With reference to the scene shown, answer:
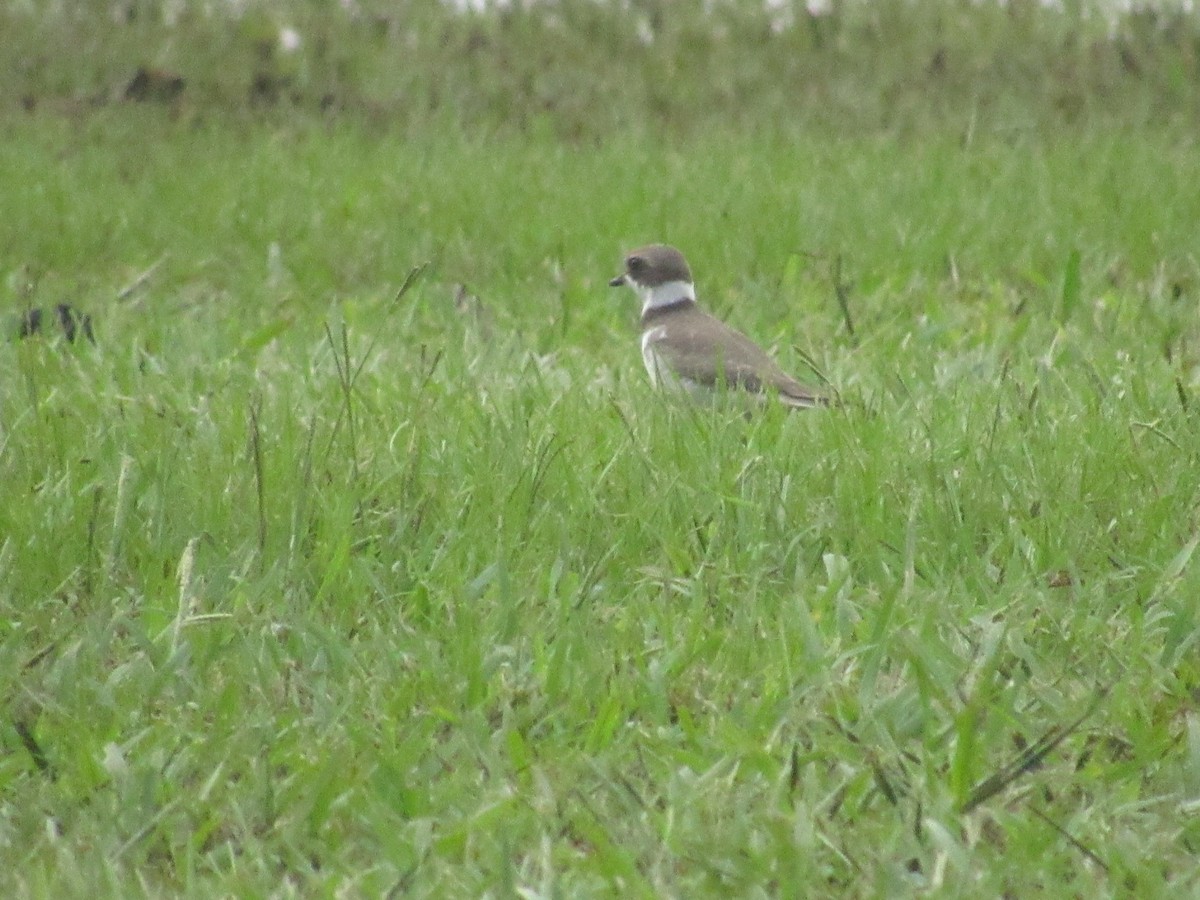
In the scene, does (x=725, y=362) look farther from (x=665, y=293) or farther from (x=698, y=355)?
(x=665, y=293)

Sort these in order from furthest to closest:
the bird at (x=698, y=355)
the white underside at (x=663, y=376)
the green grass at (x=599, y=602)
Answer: the white underside at (x=663, y=376) → the bird at (x=698, y=355) → the green grass at (x=599, y=602)

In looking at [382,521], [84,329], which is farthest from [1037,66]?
[382,521]

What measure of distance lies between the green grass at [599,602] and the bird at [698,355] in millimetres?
195

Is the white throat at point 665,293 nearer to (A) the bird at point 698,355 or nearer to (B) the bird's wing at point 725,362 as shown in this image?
(A) the bird at point 698,355

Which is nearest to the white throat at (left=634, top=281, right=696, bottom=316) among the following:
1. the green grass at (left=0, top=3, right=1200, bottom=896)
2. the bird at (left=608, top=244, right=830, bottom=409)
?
the bird at (left=608, top=244, right=830, bottom=409)

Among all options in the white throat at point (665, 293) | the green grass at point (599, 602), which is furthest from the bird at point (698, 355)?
the green grass at point (599, 602)

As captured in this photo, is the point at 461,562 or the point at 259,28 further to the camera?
the point at 259,28

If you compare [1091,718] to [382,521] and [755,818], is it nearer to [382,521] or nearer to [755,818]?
[755,818]

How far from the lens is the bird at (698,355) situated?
6200 mm

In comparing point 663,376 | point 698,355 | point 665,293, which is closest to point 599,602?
point 663,376

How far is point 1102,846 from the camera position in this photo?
3.56 meters

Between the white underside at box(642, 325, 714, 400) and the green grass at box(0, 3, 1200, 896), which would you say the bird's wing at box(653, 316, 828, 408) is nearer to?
the white underside at box(642, 325, 714, 400)

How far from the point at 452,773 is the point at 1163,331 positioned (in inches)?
162

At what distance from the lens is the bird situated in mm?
6200
